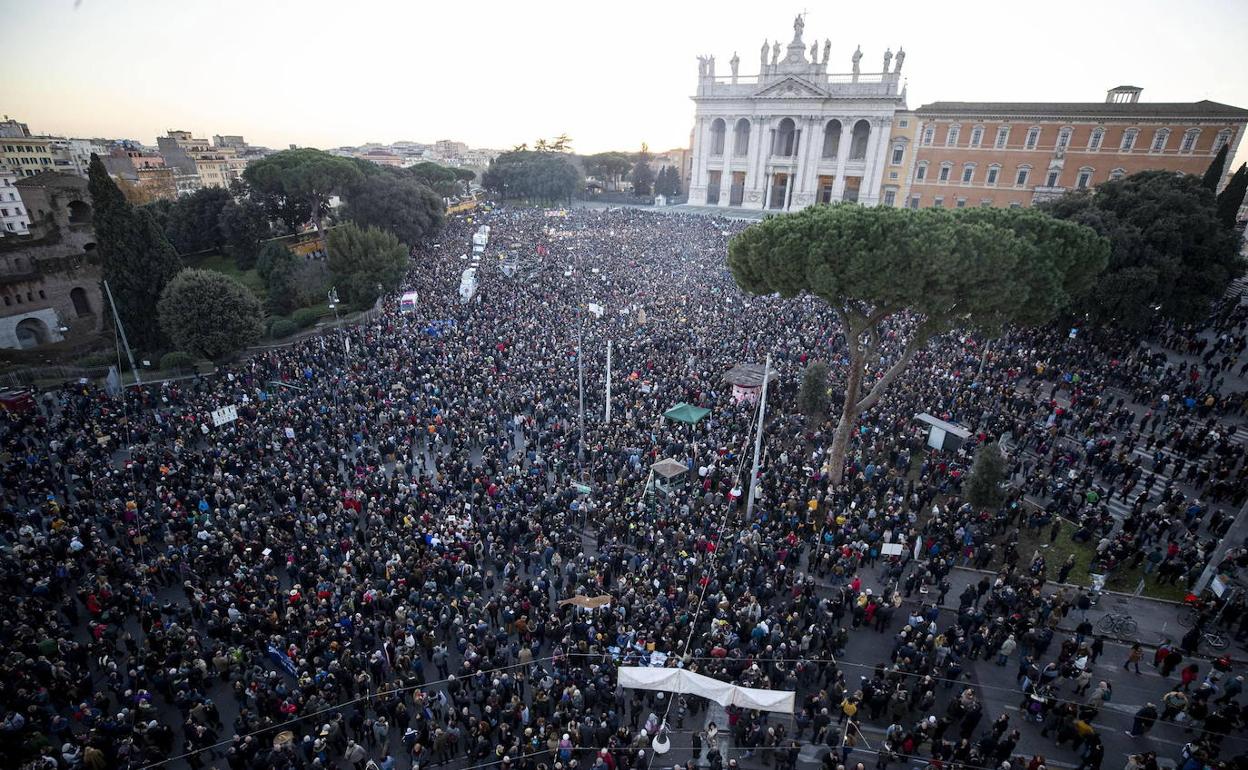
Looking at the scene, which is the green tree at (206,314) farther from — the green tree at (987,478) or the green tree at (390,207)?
the green tree at (987,478)

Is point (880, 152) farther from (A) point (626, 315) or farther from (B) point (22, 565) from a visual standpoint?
(B) point (22, 565)

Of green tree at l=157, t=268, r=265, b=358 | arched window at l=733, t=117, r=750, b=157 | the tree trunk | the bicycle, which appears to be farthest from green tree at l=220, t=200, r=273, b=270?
the bicycle

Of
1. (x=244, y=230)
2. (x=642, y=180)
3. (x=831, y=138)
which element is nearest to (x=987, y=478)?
(x=244, y=230)

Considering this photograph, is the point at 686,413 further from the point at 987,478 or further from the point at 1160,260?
the point at 1160,260

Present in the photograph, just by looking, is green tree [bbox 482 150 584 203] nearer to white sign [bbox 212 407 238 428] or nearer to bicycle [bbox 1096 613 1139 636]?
white sign [bbox 212 407 238 428]

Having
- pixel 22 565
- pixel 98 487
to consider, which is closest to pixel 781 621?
pixel 22 565

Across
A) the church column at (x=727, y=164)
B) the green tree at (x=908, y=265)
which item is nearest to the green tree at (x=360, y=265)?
the green tree at (x=908, y=265)
